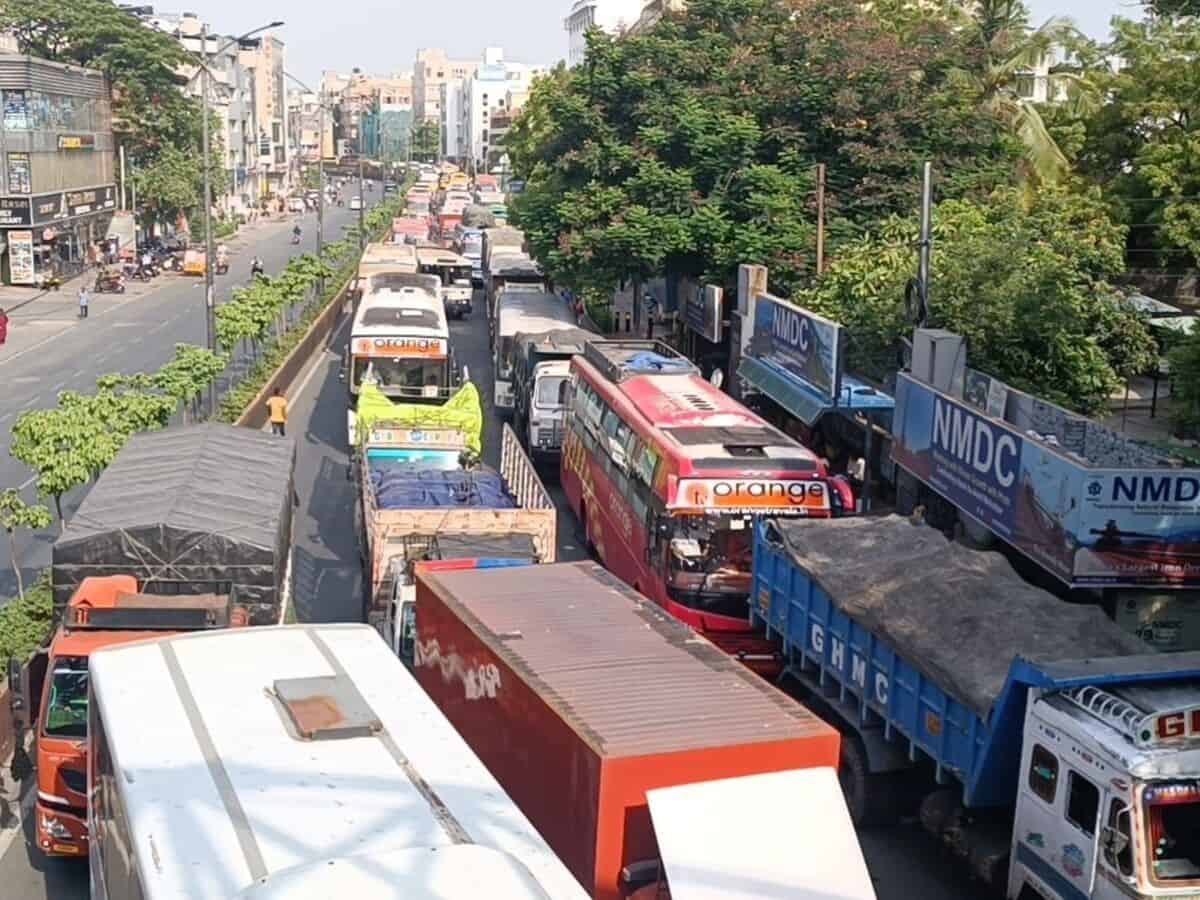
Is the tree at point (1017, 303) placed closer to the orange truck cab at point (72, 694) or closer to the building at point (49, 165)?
the orange truck cab at point (72, 694)

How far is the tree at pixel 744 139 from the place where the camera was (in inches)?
1156

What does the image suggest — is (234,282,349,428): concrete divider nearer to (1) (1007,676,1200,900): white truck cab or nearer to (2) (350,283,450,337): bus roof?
(2) (350,283,450,337): bus roof

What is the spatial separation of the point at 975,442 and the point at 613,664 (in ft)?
28.5

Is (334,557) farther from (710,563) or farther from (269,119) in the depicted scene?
(269,119)

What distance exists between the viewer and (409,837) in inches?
228

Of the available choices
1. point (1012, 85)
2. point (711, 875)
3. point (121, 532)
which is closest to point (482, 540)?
point (121, 532)

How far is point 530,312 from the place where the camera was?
33.4 metres

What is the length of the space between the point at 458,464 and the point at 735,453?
18.5ft

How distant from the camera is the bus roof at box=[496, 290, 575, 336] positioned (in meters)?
31.6

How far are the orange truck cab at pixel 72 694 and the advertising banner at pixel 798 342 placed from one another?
13.0m

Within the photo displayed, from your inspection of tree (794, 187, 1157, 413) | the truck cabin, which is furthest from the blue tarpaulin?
tree (794, 187, 1157, 413)

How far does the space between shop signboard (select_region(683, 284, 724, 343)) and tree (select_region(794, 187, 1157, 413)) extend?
191 inches

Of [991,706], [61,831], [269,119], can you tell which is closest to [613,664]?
[991,706]

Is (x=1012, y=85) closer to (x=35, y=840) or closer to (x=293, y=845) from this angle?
Result: (x=35, y=840)
